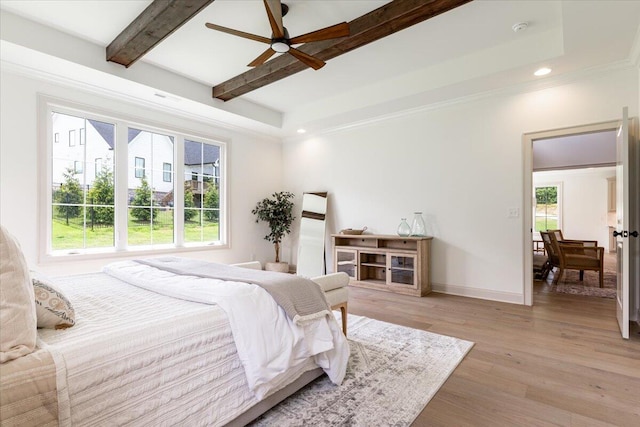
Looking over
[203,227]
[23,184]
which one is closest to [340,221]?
[203,227]

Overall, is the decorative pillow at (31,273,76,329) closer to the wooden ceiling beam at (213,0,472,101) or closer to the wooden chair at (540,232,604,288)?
the wooden ceiling beam at (213,0,472,101)

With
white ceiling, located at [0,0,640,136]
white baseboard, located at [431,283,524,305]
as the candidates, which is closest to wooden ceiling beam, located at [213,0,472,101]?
white ceiling, located at [0,0,640,136]

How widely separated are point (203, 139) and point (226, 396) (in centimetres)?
441

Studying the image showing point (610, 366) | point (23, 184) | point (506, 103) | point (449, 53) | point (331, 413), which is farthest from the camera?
point (506, 103)

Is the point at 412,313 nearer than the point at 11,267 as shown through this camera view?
No

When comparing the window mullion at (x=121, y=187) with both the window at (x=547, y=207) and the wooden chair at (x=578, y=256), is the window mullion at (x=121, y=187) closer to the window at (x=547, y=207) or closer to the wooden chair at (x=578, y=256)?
the wooden chair at (x=578, y=256)

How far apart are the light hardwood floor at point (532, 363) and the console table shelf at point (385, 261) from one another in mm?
496

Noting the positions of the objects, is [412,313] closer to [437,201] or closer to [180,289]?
[437,201]

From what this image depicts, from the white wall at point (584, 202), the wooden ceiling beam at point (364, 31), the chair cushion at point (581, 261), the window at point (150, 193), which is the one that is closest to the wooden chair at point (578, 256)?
the chair cushion at point (581, 261)

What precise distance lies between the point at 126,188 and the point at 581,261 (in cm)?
660

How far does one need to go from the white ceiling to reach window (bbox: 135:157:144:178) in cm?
127

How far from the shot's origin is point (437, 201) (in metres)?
4.45

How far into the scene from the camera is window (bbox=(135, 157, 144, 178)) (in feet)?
14.3

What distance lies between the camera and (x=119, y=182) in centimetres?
412
